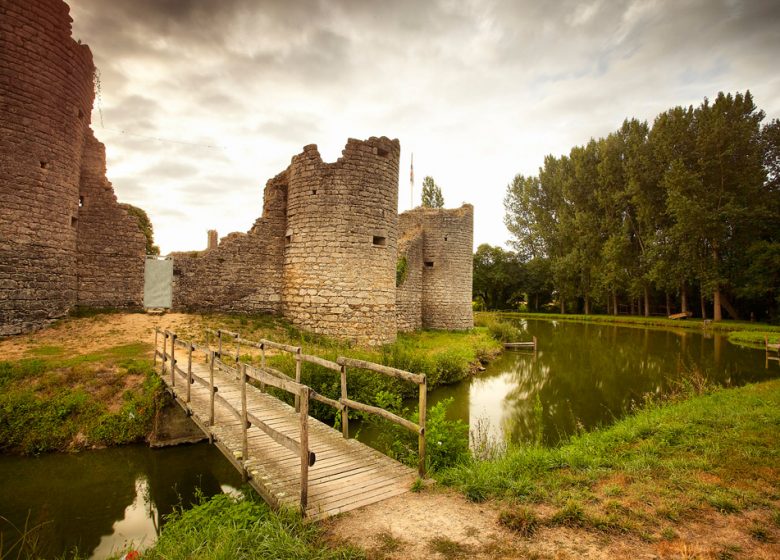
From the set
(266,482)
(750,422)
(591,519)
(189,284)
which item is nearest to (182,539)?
(266,482)

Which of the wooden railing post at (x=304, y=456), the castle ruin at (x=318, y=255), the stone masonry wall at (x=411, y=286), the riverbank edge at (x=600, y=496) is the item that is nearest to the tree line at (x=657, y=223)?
the stone masonry wall at (x=411, y=286)

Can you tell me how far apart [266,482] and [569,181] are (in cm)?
4116

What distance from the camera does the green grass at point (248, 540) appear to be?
126 inches

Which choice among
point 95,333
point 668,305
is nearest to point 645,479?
point 95,333

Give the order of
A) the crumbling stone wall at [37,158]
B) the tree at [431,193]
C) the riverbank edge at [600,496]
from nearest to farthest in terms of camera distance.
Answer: the riverbank edge at [600,496]
the crumbling stone wall at [37,158]
the tree at [431,193]

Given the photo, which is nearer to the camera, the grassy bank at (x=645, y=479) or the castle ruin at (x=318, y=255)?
the grassy bank at (x=645, y=479)

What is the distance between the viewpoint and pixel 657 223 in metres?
33.8

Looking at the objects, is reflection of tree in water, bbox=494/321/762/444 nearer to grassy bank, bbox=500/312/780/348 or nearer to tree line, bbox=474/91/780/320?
grassy bank, bbox=500/312/780/348

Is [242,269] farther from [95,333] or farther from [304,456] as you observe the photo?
[304,456]

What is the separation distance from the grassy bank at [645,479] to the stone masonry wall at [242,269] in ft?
34.7

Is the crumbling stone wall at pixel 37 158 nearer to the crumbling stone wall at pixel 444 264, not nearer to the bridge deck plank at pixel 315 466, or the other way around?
the bridge deck plank at pixel 315 466

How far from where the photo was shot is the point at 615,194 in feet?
116

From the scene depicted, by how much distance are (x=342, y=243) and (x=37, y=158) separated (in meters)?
8.22

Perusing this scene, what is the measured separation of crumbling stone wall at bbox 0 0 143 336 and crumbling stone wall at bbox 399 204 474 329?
1456 cm
